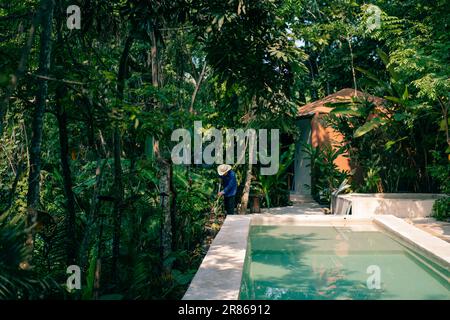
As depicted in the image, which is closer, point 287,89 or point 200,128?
point 287,89

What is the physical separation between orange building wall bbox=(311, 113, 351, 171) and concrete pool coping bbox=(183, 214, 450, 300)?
477cm

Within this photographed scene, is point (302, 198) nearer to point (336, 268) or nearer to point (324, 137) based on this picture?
point (324, 137)

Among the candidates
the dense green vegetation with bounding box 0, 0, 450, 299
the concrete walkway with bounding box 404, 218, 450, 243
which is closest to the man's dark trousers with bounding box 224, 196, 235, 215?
the dense green vegetation with bounding box 0, 0, 450, 299

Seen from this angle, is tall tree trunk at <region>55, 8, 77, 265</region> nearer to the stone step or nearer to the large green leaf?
the large green leaf

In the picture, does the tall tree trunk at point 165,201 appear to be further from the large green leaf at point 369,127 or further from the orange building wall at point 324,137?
the orange building wall at point 324,137

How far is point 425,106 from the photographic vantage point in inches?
454

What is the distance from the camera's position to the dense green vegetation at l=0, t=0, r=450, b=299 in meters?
4.84

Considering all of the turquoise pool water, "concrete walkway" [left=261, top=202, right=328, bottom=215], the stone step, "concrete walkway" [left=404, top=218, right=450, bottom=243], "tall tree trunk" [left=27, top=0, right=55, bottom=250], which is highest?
"tall tree trunk" [left=27, top=0, right=55, bottom=250]

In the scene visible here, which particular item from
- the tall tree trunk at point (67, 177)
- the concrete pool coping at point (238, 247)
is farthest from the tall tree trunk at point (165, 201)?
the tall tree trunk at point (67, 177)

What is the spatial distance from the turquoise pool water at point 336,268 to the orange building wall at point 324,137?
17.7ft

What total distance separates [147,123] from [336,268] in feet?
14.4

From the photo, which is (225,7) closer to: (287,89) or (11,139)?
(287,89)
